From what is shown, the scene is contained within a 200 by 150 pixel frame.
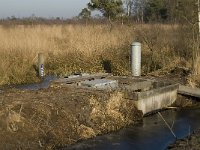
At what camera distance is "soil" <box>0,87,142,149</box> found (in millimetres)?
7180

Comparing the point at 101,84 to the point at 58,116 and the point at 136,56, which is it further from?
the point at 58,116

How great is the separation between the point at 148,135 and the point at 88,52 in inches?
274

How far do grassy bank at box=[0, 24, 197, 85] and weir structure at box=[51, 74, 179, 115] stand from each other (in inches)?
97.8

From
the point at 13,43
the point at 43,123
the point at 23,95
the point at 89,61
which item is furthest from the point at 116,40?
the point at 43,123

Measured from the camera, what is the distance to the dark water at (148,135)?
7.57 meters

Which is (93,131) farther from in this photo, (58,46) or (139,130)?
(58,46)

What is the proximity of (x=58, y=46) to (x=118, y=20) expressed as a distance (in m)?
6.13

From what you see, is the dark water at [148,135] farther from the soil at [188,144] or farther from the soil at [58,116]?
the soil at [188,144]

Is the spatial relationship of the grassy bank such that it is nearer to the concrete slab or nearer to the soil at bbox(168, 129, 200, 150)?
the concrete slab

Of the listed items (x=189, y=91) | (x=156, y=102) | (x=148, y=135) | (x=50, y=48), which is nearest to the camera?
(x=148, y=135)

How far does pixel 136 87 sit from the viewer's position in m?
10.6

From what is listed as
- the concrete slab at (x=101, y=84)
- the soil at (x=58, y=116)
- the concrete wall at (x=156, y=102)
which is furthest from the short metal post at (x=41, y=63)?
the concrete wall at (x=156, y=102)

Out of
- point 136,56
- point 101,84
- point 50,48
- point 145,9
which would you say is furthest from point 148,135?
point 145,9

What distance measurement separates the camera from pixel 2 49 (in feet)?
46.6
